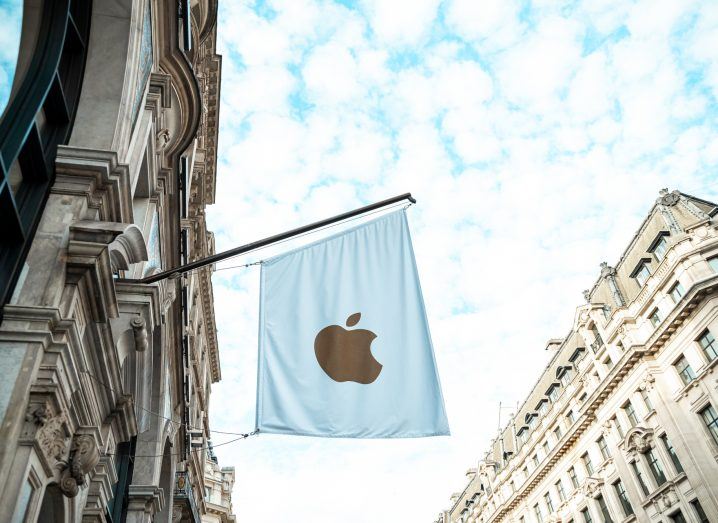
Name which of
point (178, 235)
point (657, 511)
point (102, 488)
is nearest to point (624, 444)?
point (657, 511)

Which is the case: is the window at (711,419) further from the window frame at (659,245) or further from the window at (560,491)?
the window at (560,491)

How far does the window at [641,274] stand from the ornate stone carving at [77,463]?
135ft

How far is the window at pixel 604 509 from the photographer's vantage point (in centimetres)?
4353

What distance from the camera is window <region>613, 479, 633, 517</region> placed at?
4159 centimetres

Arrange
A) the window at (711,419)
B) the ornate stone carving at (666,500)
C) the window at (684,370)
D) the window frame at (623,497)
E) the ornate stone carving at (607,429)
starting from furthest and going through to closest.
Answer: the ornate stone carving at (607,429), the window frame at (623,497), the window at (684,370), the ornate stone carving at (666,500), the window at (711,419)

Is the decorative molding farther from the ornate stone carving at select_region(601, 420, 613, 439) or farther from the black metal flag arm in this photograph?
the ornate stone carving at select_region(601, 420, 613, 439)

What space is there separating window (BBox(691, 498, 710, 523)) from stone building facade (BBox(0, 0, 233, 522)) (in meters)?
32.3

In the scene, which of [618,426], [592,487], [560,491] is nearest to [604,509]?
[592,487]

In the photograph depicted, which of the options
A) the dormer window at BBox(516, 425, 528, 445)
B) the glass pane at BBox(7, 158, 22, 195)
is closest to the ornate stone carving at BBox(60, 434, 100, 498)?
the glass pane at BBox(7, 158, 22, 195)

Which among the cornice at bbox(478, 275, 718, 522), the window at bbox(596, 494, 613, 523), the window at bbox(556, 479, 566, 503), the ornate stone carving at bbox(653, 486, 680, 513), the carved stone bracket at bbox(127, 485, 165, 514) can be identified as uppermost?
the cornice at bbox(478, 275, 718, 522)

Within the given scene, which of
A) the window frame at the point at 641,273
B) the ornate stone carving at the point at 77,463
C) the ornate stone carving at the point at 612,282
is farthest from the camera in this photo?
the ornate stone carving at the point at 612,282

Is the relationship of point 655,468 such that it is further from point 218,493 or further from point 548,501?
point 218,493

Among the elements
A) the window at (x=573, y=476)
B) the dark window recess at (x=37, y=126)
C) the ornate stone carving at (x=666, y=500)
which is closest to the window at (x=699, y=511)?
the ornate stone carving at (x=666, y=500)

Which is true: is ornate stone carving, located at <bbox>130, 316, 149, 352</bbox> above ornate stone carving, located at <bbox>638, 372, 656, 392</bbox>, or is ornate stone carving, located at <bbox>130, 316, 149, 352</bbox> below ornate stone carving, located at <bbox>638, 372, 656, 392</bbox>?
below
